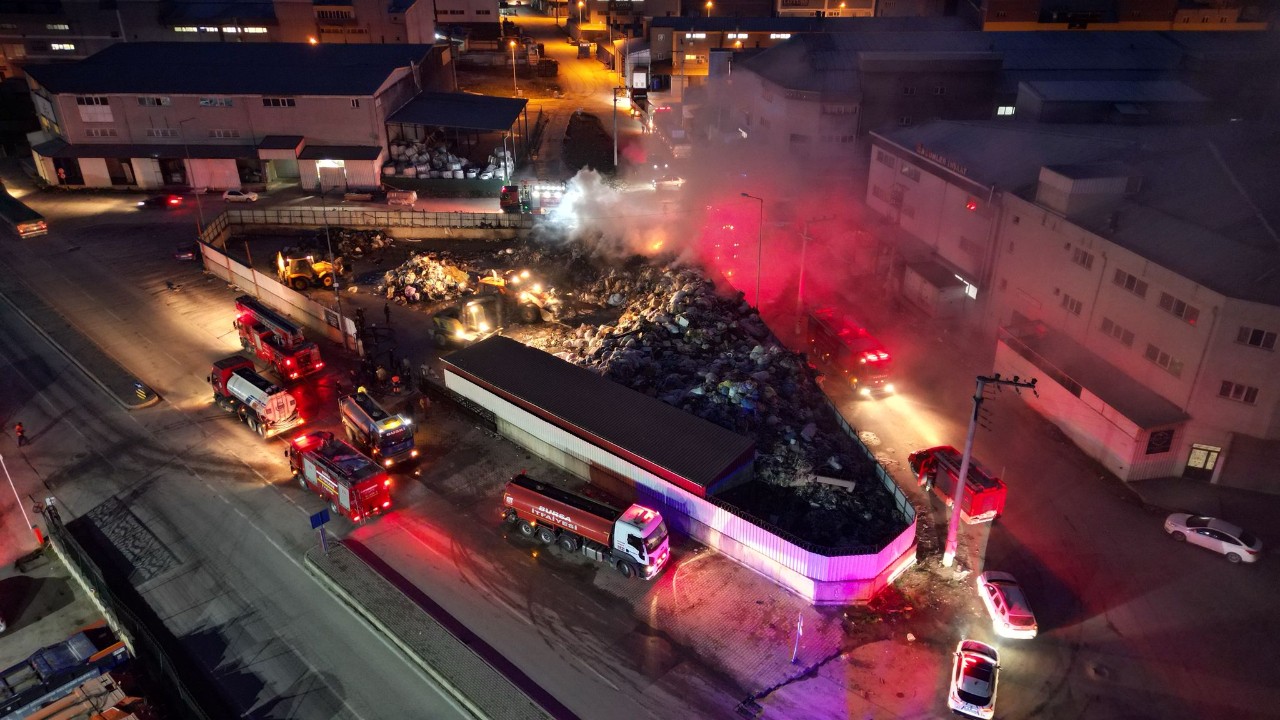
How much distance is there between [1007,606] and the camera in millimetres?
25922

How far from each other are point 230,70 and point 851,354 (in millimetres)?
56679

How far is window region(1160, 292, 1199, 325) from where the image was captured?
31.9 meters

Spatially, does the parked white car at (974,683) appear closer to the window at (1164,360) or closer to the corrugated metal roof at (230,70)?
the window at (1164,360)

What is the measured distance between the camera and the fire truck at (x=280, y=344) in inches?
1527

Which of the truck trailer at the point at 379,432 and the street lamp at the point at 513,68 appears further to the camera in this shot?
the street lamp at the point at 513,68

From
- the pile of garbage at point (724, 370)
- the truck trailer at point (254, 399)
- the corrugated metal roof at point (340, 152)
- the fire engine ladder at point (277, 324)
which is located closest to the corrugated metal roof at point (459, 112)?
the corrugated metal roof at point (340, 152)

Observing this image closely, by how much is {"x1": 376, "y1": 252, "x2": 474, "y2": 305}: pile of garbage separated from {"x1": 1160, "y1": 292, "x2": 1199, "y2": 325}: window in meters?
35.0

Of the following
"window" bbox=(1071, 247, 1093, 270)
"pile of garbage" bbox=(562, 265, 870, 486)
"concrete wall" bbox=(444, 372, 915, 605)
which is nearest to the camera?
"concrete wall" bbox=(444, 372, 915, 605)

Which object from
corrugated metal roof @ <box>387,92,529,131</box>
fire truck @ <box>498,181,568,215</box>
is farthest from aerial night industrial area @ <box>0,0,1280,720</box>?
corrugated metal roof @ <box>387,92,529,131</box>

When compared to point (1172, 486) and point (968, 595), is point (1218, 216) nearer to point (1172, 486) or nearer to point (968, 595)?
point (1172, 486)

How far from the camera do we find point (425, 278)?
48.9 meters

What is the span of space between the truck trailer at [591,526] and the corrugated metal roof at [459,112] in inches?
1726

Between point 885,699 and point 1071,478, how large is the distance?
15.0 metres

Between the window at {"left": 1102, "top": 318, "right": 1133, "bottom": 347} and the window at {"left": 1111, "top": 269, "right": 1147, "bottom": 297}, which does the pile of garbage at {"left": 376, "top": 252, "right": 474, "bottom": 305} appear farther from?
the window at {"left": 1111, "top": 269, "right": 1147, "bottom": 297}
